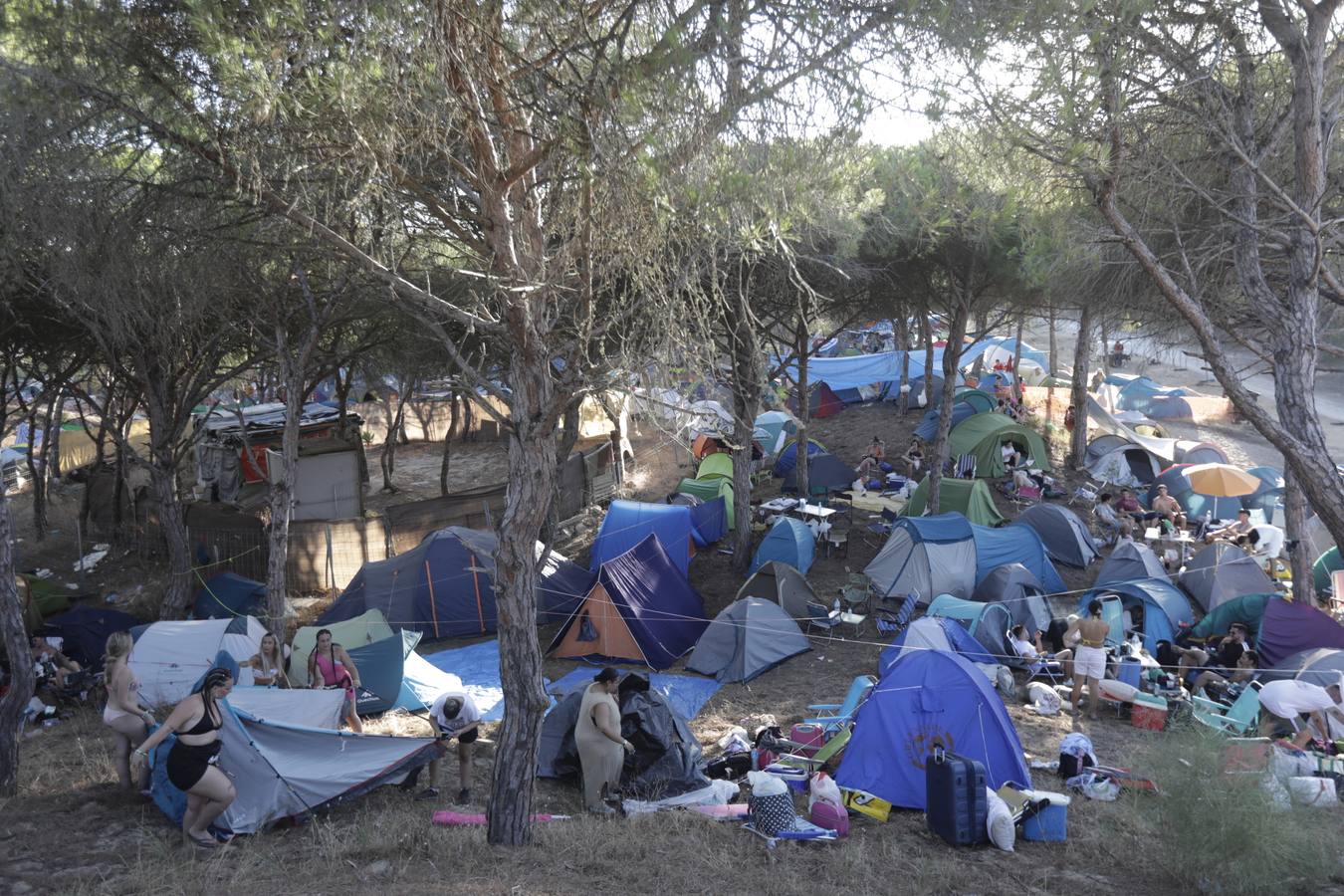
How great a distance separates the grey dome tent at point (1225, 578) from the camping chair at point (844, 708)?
544 centimetres

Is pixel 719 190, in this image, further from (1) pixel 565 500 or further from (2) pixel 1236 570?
(1) pixel 565 500

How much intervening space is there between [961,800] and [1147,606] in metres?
6.21

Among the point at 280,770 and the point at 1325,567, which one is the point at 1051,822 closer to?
the point at 280,770

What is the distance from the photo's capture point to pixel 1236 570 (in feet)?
40.0

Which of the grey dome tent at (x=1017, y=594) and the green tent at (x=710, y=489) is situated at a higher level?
the green tent at (x=710, y=489)

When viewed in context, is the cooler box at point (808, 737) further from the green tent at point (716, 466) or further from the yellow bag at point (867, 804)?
the green tent at point (716, 466)

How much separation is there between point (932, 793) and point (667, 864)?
1963 millimetres

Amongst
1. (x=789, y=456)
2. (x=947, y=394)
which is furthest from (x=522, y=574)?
(x=789, y=456)

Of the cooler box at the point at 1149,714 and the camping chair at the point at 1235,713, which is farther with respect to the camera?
the cooler box at the point at 1149,714

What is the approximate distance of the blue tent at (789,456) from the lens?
19156mm

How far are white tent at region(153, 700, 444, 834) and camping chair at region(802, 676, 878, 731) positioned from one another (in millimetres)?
3691

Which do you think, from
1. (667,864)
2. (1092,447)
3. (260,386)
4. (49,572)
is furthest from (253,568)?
(1092,447)

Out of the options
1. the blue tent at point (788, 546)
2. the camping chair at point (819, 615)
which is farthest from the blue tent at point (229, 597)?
the camping chair at point (819, 615)

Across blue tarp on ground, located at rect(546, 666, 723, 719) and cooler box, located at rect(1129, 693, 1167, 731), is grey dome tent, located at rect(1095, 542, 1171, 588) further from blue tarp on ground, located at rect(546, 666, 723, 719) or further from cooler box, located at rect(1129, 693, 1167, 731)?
blue tarp on ground, located at rect(546, 666, 723, 719)
